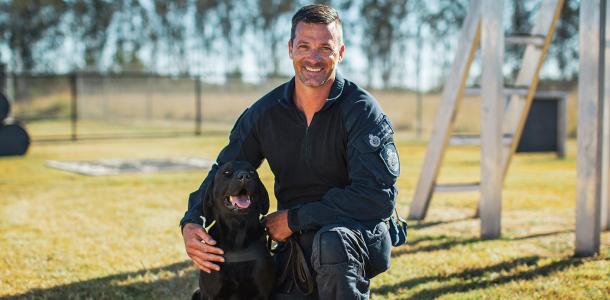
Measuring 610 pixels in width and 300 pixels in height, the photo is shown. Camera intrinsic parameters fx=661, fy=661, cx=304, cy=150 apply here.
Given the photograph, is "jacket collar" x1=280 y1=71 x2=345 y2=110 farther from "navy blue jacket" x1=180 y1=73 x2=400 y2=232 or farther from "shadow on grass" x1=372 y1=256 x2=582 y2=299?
"shadow on grass" x1=372 y1=256 x2=582 y2=299

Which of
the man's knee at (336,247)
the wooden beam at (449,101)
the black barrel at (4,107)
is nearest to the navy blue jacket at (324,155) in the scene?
the man's knee at (336,247)

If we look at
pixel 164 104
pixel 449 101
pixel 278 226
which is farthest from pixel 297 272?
pixel 164 104

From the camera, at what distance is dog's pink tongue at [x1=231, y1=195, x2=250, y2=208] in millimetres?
2660

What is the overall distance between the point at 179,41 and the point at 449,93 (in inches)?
1764

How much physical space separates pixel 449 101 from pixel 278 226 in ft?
10.5

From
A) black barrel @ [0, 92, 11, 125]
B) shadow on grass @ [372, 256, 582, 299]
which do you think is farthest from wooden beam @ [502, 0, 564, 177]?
black barrel @ [0, 92, 11, 125]

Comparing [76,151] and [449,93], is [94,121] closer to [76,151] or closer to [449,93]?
[76,151]

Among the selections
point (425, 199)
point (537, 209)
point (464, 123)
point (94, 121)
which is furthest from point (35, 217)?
point (94, 121)

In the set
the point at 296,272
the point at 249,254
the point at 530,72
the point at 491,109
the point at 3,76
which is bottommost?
the point at 296,272

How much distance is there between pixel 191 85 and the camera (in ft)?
107

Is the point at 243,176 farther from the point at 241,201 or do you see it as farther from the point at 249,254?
the point at 249,254

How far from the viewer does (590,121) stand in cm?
439

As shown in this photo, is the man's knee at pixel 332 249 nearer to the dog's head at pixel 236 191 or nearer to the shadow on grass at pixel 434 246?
the dog's head at pixel 236 191

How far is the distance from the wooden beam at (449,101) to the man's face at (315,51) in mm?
2790
